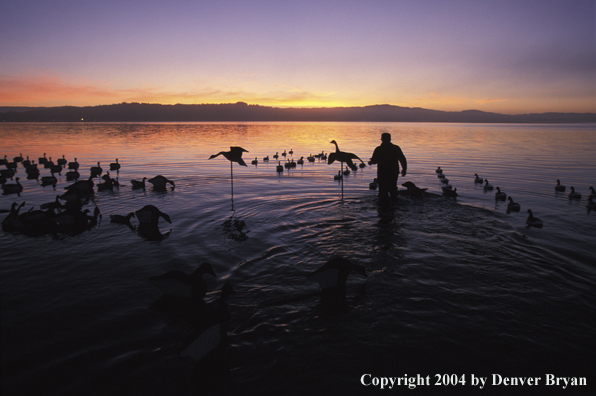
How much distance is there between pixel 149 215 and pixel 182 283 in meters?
7.01

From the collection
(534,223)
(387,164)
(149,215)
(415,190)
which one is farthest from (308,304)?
(415,190)

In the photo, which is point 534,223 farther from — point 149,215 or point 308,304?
point 149,215

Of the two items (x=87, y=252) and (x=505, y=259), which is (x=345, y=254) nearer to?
(x=505, y=259)

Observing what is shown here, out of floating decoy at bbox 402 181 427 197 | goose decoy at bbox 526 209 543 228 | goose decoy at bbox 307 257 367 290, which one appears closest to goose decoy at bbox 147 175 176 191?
floating decoy at bbox 402 181 427 197

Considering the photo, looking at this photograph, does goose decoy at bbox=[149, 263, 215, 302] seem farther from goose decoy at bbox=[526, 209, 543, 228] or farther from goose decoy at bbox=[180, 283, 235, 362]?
goose decoy at bbox=[526, 209, 543, 228]

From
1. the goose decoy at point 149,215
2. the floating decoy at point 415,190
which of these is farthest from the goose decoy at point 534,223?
the goose decoy at point 149,215

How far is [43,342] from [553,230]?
15.9 m

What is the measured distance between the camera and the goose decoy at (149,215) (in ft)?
38.7

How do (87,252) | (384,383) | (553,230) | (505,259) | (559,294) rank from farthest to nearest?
(553,230)
(87,252)
(505,259)
(559,294)
(384,383)

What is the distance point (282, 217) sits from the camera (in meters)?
13.7

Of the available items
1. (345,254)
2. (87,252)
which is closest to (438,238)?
(345,254)

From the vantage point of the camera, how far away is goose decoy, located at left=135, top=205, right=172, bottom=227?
11.8m

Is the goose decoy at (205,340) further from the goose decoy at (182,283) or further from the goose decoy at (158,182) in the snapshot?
the goose decoy at (158,182)

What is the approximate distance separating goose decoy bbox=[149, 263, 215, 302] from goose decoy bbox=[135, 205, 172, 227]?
6.18 m
